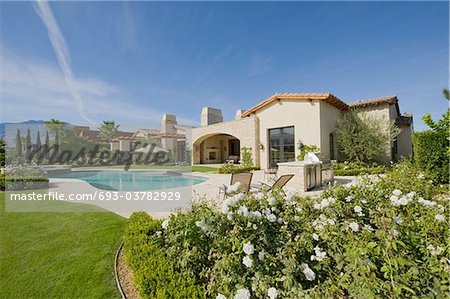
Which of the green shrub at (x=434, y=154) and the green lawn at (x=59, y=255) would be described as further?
the green shrub at (x=434, y=154)

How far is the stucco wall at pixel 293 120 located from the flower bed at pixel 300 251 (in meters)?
12.2

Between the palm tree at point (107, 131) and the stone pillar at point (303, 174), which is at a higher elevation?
the palm tree at point (107, 131)

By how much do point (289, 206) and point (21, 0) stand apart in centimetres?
1106

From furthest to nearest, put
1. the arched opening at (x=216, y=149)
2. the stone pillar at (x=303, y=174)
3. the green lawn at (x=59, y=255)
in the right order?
the arched opening at (x=216, y=149), the stone pillar at (x=303, y=174), the green lawn at (x=59, y=255)

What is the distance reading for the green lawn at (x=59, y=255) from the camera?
3.14 m

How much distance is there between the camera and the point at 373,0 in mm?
7484

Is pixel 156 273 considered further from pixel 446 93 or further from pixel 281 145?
pixel 281 145

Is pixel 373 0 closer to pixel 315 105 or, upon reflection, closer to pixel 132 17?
pixel 315 105

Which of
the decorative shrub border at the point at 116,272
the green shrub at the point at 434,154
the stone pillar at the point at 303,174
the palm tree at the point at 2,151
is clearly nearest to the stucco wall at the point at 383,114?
the green shrub at the point at 434,154

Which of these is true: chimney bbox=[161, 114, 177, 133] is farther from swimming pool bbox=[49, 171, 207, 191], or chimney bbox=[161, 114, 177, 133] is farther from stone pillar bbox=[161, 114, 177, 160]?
swimming pool bbox=[49, 171, 207, 191]

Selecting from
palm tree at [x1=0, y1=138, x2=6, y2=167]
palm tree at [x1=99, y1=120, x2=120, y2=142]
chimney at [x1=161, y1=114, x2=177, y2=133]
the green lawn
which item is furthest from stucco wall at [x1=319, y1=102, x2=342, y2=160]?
palm tree at [x1=99, y1=120, x2=120, y2=142]

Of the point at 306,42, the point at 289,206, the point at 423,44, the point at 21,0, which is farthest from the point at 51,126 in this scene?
the point at 423,44

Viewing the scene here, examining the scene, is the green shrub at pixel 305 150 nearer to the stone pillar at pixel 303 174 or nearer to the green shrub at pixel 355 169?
the green shrub at pixel 355 169

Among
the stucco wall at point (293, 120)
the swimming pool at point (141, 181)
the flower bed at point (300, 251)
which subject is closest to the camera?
the flower bed at point (300, 251)
